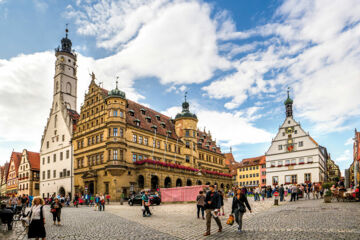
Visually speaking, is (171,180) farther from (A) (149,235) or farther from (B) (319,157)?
(A) (149,235)

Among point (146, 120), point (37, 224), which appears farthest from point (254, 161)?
point (37, 224)

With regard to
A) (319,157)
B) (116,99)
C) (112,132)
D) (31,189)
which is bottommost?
(31,189)

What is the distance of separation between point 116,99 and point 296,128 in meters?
38.8

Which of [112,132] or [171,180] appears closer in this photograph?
[112,132]

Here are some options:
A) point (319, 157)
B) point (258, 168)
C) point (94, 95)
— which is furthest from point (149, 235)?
point (258, 168)

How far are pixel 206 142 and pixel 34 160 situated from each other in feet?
134

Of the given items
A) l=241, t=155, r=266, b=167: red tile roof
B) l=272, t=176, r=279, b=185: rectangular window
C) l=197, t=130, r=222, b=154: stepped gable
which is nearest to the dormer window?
l=197, t=130, r=222, b=154: stepped gable

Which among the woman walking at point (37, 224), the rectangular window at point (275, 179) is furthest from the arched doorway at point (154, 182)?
the woman walking at point (37, 224)

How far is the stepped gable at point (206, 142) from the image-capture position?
6905 cm

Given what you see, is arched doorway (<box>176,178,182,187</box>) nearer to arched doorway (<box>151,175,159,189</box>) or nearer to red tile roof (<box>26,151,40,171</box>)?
arched doorway (<box>151,175,159,189</box>)

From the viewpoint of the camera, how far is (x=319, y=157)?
61594mm

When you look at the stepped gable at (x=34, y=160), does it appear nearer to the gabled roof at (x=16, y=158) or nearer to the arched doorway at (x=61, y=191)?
the gabled roof at (x=16, y=158)

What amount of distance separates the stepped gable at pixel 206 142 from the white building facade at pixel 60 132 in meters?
26.9

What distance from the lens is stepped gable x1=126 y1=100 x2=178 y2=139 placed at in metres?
50.3
